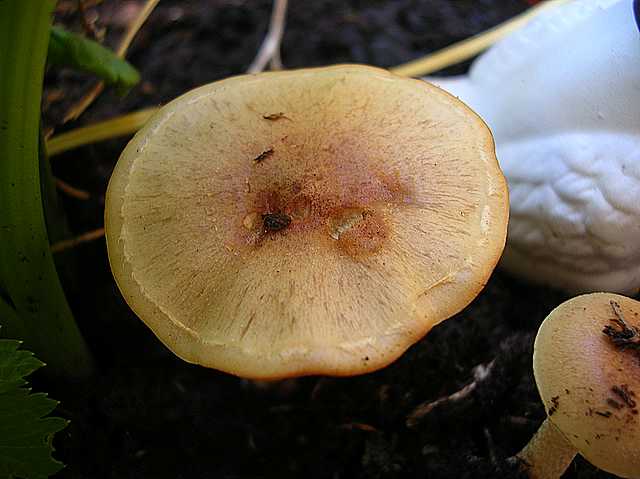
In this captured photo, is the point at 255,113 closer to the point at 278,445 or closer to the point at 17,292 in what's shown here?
the point at 17,292

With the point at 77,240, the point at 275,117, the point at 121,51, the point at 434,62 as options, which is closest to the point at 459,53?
the point at 434,62

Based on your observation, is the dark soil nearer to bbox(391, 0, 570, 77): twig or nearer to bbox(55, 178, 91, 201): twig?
bbox(55, 178, 91, 201): twig

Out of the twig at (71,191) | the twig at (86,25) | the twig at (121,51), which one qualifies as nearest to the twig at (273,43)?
the twig at (121,51)

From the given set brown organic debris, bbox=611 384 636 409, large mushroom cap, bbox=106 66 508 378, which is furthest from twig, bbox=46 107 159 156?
brown organic debris, bbox=611 384 636 409

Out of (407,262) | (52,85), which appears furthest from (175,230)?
(52,85)

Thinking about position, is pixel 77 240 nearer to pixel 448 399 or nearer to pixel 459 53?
pixel 448 399
